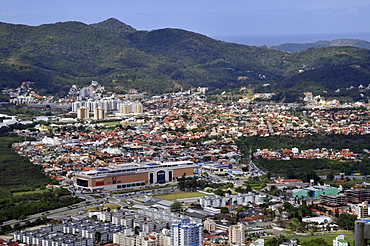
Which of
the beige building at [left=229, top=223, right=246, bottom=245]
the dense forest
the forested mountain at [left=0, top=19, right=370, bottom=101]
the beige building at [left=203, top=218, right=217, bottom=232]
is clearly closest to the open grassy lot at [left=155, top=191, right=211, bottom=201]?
the dense forest

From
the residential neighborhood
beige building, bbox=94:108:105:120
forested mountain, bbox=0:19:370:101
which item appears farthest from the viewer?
forested mountain, bbox=0:19:370:101

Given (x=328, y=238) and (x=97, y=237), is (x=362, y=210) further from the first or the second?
(x=97, y=237)

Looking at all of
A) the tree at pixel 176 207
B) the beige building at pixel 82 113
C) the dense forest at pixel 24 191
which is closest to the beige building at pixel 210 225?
the tree at pixel 176 207

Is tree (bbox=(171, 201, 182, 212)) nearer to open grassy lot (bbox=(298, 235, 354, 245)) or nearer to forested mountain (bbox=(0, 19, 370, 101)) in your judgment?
open grassy lot (bbox=(298, 235, 354, 245))

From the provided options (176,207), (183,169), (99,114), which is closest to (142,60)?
(99,114)

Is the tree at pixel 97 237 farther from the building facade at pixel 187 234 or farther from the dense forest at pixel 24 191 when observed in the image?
the dense forest at pixel 24 191

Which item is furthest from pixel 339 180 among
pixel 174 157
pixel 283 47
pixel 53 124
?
pixel 283 47
